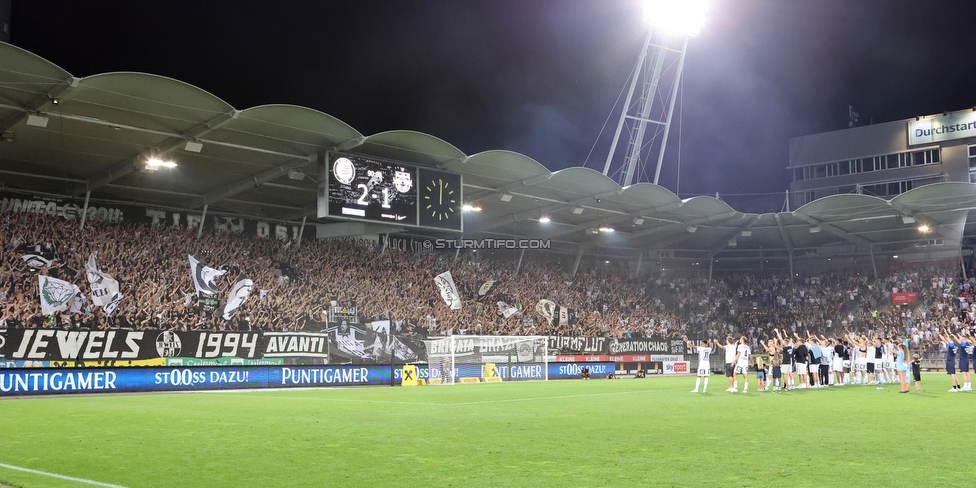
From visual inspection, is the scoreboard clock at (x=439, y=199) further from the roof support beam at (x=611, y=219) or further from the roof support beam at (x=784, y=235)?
the roof support beam at (x=784, y=235)

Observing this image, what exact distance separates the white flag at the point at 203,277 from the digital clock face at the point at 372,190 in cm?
838

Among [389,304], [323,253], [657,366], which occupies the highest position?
[323,253]

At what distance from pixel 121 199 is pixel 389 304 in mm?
13063

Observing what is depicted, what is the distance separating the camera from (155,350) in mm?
29016

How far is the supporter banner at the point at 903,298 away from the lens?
2096 inches

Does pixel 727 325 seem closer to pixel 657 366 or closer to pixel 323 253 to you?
pixel 657 366

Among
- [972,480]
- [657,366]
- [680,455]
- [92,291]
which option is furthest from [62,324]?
[657,366]

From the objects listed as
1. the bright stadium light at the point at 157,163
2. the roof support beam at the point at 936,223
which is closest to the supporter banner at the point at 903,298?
the roof support beam at the point at 936,223

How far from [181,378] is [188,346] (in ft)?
6.68

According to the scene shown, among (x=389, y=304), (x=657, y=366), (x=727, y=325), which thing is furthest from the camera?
(x=727, y=325)

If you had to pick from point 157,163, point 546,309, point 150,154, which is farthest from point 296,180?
point 546,309

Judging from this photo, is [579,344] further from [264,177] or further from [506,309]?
[264,177]

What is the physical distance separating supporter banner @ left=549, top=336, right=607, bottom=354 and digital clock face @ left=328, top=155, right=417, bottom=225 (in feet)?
49.6

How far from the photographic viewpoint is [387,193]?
31.0m
